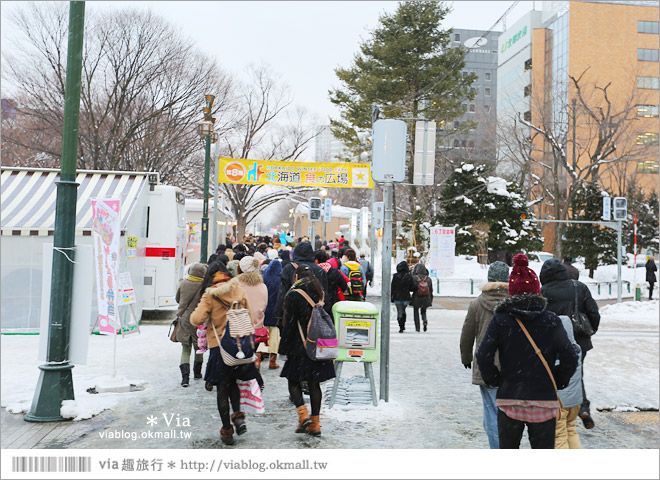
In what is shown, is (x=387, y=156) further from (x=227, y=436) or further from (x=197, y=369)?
(x=197, y=369)

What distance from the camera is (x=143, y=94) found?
77.0 feet

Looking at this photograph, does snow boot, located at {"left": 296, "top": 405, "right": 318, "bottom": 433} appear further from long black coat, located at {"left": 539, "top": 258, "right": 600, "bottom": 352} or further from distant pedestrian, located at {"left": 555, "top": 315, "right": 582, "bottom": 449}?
long black coat, located at {"left": 539, "top": 258, "right": 600, "bottom": 352}

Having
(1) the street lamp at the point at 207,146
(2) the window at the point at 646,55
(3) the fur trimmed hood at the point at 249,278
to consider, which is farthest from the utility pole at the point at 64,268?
(2) the window at the point at 646,55

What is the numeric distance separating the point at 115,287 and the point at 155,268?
15.2 ft

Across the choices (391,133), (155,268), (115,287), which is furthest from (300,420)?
(155,268)

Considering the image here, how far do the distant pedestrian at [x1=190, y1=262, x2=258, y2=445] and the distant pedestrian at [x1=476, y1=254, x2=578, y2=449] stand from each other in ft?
7.92

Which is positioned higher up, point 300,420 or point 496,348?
point 496,348

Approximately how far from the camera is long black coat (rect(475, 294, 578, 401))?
11.8 ft

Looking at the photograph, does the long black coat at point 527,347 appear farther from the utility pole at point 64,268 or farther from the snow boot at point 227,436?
the utility pole at point 64,268

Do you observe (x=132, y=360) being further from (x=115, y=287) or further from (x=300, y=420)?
(x=300, y=420)

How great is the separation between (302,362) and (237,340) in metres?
0.78

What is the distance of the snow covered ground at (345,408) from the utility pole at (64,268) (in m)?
0.24

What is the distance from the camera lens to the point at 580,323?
239 inches

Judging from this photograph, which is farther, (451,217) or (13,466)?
(451,217)
